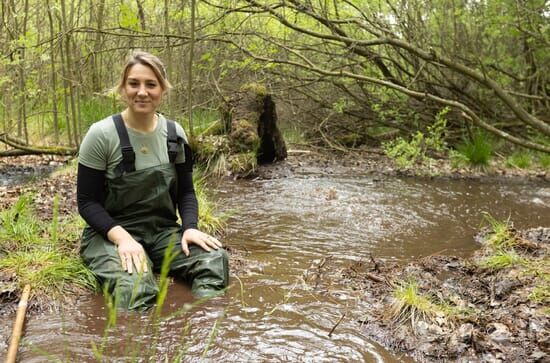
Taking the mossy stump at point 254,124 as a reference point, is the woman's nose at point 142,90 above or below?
above

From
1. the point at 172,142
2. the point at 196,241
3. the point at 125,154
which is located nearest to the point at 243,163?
the point at 172,142

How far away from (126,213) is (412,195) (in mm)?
5333

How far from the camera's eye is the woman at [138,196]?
131 inches

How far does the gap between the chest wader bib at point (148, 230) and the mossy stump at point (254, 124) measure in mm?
5571

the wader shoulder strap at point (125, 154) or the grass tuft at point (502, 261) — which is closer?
the wader shoulder strap at point (125, 154)

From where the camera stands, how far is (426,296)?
3.38 meters

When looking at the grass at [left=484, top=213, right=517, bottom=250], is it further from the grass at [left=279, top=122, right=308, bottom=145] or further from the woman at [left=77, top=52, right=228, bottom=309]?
the grass at [left=279, top=122, right=308, bottom=145]

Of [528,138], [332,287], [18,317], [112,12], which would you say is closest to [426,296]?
[332,287]

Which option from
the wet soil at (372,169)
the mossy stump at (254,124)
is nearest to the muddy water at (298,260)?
the wet soil at (372,169)

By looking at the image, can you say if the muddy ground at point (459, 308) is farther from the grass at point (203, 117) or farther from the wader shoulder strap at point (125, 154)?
the grass at point (203, 117)

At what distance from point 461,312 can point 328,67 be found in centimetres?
900

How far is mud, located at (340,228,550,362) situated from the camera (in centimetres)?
273

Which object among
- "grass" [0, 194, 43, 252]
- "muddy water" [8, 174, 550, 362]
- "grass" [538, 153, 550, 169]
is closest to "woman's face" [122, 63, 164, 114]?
"muddy water" [8, 174, 550, 362]

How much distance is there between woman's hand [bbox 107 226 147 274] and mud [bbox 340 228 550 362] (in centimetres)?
149
